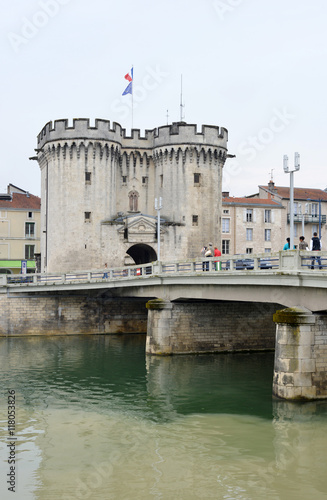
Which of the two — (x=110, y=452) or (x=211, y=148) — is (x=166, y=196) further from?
(x=110, y=452)

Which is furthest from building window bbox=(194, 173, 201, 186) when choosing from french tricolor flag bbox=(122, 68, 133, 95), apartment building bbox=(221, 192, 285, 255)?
apartment building bbox=(221, 192, 285, 255)

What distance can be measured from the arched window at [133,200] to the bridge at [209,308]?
11.7 metres

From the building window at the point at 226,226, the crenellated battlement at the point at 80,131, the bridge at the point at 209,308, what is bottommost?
the bridge at the point at 209,308

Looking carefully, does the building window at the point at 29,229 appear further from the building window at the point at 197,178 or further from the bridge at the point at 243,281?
the bridge at the point at 243,281

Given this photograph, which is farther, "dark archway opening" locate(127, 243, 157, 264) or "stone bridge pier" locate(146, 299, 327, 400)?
"dark archway opening" locate(127, 243, 157, 264)

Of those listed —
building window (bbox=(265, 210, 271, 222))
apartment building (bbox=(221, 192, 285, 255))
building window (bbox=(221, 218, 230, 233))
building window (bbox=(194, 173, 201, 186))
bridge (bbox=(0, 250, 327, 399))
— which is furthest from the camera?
building window (bbox=(265, 210, 271, 222))

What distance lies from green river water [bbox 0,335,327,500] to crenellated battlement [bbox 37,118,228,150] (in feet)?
84.8

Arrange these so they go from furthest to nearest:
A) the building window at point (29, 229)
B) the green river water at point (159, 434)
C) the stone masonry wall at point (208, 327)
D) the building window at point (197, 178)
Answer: the building window at point (29, 229), the building window at point (197, 178), the stone masonry wall at point (208, 327), the green river water at point (159, 434)

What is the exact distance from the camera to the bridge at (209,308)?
23.1 m

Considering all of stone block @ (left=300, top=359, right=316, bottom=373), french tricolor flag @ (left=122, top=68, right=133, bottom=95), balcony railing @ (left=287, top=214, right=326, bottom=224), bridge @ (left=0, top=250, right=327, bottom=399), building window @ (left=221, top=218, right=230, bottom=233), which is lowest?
stone block @ (left=300, top=359, right=316, bottom=373)

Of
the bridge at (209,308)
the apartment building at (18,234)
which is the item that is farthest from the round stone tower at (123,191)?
the apartment building at (18,234)

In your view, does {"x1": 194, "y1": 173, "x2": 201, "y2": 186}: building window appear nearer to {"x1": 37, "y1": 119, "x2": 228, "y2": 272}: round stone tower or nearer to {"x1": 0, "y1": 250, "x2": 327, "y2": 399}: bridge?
{"x1": 37, "y1": 119, "x2": 228, "y2": 272}: round stone tower

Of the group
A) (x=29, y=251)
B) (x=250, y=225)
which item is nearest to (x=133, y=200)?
Result: (x=250, y=225)

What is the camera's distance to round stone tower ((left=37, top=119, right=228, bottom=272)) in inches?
2128
